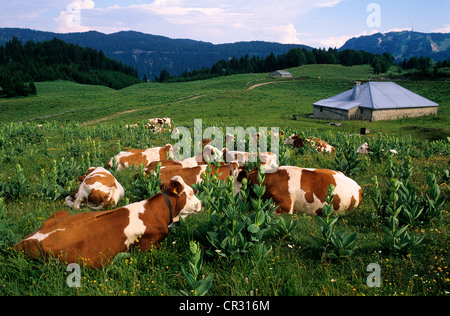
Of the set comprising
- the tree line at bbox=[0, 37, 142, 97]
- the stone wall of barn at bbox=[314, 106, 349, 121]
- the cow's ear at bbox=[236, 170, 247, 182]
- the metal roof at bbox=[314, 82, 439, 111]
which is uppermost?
the tree line at bbox=[0, 37, 142, 97]

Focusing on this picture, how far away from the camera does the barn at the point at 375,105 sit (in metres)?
43.7

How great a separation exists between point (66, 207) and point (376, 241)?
6860mm

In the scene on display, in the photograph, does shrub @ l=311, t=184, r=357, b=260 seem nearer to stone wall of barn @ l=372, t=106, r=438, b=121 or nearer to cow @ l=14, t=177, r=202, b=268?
cow @ l=14, t=177, r=202, b=268

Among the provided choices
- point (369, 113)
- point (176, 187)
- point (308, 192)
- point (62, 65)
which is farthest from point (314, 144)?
point (62, 65)

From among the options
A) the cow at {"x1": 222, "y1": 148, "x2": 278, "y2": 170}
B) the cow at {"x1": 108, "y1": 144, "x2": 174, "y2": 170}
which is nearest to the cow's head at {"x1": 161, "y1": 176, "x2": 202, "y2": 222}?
the cow at {"x1": 222, "y1": 148, "x2": 278, "y2": 170}

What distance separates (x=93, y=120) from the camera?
50.7 m

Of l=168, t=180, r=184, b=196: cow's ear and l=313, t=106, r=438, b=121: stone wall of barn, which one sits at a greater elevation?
l=168, t=180, r=184, b=196: cow's ear

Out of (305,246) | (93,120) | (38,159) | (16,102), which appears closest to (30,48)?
(16,102)

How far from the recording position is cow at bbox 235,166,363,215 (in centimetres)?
712

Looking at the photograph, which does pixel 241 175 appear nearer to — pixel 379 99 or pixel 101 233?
pixel 101 233

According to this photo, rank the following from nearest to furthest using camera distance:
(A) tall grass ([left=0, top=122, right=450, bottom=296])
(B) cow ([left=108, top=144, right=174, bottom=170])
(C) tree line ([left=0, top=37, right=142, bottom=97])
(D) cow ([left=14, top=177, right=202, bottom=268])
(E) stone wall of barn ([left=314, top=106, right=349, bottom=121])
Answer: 1. (A) tall grass ([left=0, top=122, right=450, bottom=296])
2. (D) cow ([left=14, top=177, right=202, bottom=268])
3. (B) cow ([left=108, top=144, right=174, bottom=170])
4. (E) stone wall of barn ([left=314, top=106, right=349, bottom=121])
5. (C) tree line ([left=0, top=37, right=142, bottom=97])

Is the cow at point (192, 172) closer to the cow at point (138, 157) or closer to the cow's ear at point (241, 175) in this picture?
the cow's ear at point (241, 175)

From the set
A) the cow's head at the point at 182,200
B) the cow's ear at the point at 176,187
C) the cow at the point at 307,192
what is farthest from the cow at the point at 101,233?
the cow at the point at 307,192

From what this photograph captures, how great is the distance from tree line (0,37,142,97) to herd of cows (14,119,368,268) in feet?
406
